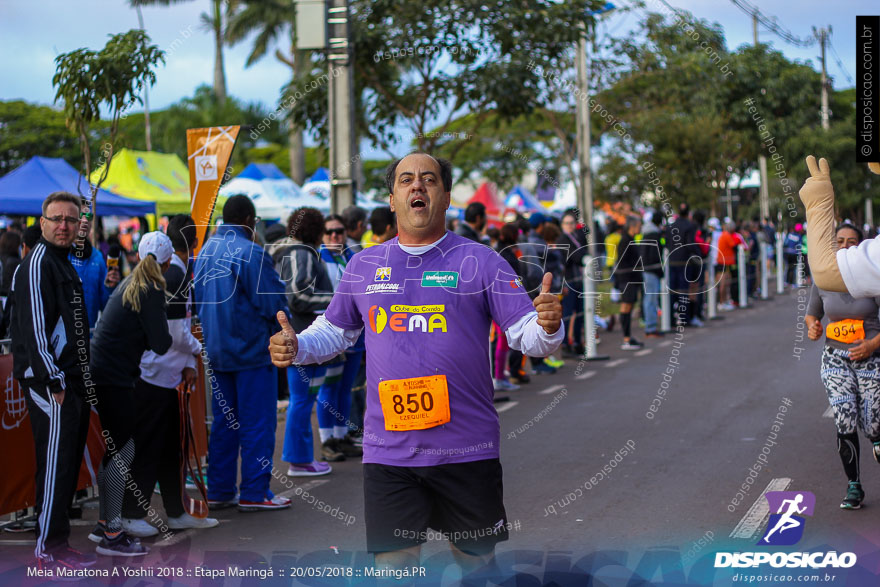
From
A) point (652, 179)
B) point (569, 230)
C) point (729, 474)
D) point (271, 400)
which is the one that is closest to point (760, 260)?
point (652, 179)

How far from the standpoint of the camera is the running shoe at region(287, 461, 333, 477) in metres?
7.62

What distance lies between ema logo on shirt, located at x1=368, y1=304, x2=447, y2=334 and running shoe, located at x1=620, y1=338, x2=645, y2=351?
11555mm

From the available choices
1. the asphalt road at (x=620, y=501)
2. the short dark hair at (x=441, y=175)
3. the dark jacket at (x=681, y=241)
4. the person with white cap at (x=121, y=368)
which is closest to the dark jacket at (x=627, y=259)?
the dark jacket at (x=681, y=241)

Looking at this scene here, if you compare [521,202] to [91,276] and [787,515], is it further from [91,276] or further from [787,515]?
[787,515]

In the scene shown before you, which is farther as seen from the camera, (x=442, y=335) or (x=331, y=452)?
(x=331, y=452)

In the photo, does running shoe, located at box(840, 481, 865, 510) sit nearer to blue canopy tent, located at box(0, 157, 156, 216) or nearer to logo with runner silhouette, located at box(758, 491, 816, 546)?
logo with runner silhouette, located at box(758, 491, 816, 546)

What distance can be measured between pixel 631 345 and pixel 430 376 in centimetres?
1171

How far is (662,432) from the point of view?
879 cm

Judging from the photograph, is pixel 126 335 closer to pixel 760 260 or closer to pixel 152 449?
pixel 152 449

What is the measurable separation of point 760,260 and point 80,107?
2061cm

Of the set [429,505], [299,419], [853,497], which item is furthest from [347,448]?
[429,505]

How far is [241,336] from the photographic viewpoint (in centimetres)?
660

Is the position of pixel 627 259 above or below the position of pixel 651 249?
below

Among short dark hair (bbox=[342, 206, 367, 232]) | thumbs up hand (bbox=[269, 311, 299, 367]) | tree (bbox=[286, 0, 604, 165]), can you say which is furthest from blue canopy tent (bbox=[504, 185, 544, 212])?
thumbs up hand (bbox=[269, 311, 299, 367])
